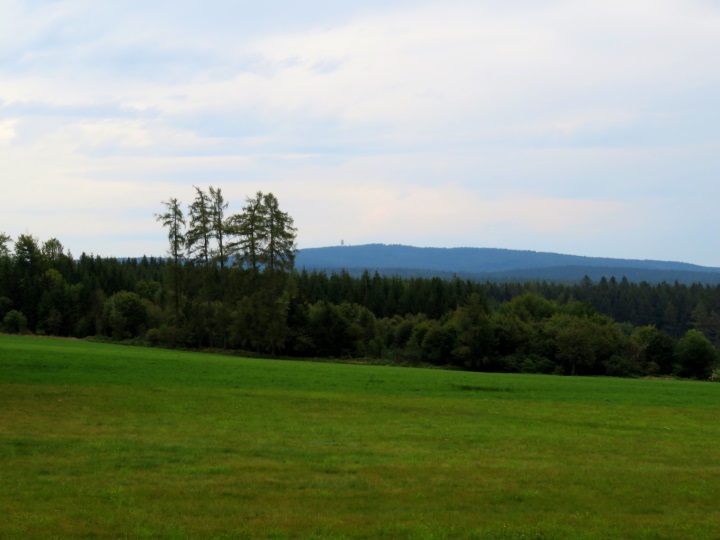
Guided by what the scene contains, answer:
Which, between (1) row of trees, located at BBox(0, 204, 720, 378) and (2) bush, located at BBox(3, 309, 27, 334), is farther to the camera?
(2) bush, located at BBox(3, 309, 27, 334)

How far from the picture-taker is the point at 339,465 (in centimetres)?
1684

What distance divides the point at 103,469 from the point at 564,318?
76590 millimetres

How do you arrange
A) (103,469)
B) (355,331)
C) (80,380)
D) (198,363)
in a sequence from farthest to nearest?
(355,331) → (198,363) → (80,380) → (103,469)

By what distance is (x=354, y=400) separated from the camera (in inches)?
1229

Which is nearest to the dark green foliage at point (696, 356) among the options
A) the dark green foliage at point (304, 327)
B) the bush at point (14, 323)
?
the dark green foliage at point (304, 327)

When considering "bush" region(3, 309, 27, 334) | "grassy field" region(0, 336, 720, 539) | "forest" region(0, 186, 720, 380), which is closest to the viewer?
"grassy field" region(0, 336, 720, 539)

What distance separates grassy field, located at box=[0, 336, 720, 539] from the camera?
12.2 metres

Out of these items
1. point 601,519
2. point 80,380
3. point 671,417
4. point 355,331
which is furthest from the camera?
point 355,331

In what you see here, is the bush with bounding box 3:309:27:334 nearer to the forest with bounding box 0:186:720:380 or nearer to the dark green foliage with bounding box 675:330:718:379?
the forest with bounding box 0:186:720:380

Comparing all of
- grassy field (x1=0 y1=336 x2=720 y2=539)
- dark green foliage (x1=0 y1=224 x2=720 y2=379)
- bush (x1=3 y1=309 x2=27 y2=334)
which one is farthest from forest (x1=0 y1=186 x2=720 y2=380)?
grassy field (x1=0 y1=336 x2=720 y2=539)

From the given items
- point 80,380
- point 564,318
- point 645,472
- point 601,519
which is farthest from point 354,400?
point 564,318

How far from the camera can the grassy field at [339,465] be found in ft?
40.0

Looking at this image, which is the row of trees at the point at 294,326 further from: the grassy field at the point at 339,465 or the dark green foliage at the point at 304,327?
the grassy field at the point at 339,465

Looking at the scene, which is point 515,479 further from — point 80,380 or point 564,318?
→ point 564,318
